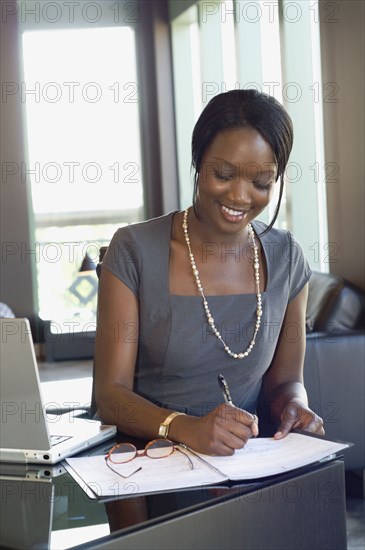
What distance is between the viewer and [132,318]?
1.86m

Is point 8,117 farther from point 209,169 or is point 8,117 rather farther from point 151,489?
point 151,489

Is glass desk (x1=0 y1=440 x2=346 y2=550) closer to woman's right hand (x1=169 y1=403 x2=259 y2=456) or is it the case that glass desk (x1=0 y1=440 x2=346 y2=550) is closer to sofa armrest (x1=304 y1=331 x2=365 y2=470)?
woman's right hand (x1=169 y1=403 x2=259 y2=456)

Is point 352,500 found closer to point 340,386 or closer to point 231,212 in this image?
point 340,386

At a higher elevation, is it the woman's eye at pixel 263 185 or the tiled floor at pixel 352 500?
the woman's eye at pixel 263 185

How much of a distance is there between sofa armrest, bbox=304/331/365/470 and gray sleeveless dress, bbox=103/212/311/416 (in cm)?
149

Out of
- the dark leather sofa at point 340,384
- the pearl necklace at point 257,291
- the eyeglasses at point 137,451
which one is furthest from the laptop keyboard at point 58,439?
the dark leather sofa at point 340,384

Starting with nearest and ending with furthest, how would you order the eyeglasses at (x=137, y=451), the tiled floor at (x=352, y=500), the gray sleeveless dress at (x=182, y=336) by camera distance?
the eyeglasses at (x=137, y=451) < the gray sleeveless dress at (x=182, y=336) < the tiled floor at (x=352, y=500)

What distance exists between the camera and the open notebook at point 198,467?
1.35m

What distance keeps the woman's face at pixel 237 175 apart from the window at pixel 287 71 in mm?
2881

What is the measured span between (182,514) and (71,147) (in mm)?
6466

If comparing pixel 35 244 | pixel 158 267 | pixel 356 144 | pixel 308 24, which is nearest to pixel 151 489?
pixel 158 267

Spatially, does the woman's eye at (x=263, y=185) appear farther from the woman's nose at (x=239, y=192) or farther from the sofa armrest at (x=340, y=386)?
the sofa armrest at (x=340, y=386)

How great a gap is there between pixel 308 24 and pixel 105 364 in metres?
3.47

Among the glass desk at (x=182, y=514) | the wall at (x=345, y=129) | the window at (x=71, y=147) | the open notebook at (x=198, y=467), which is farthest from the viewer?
the window at (x=71, y=147)
